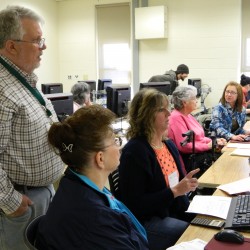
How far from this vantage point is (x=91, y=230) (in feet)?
3.60

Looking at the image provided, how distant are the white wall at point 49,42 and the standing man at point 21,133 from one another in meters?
6.19

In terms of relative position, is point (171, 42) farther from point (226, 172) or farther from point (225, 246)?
point (225, 246)

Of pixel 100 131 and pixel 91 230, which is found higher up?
pixel 100 131

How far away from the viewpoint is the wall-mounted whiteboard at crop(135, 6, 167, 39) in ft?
→ 24.0

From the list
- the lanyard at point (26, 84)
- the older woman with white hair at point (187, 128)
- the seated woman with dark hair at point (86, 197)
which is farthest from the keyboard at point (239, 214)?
the older woman with white hair at point (187, 128)

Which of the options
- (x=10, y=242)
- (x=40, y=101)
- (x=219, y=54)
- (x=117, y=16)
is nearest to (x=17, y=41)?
(x=40, y=101)

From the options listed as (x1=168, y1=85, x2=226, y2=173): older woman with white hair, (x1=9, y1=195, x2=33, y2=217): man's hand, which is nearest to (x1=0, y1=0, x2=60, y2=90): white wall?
(x1=168, y1=85, x2=226, y2=173): older woman with white hair

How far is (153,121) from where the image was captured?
216 cm

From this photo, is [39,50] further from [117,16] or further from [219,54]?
[117,16]

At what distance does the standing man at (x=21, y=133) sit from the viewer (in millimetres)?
1576

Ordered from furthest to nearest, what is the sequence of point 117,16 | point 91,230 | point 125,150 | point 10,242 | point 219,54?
point 117,16 < point 219,54 < point 125,150 < point 10,242 < point 91,230

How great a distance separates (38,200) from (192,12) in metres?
6.40

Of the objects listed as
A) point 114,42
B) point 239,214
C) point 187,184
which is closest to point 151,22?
point 114,42

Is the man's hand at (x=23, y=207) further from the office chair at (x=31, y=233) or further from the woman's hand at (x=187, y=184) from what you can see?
the woman's hand at (x=187, y=184)
